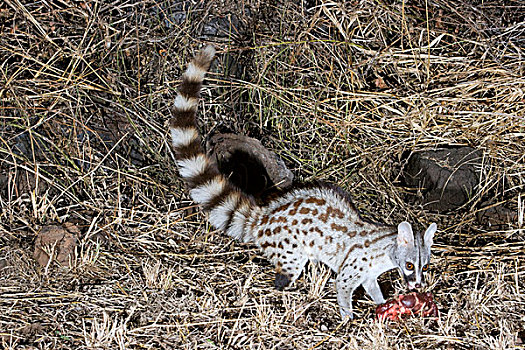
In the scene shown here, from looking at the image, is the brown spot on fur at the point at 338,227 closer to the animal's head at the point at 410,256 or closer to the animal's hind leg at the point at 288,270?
the animal's hind leg at the point at 288,270

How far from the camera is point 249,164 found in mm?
5000

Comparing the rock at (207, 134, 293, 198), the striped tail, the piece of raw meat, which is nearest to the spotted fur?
the striped tail

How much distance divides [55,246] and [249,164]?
63.7 inches

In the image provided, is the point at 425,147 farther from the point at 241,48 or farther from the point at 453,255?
the point at 241,48

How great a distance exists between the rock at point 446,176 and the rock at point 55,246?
2674mm

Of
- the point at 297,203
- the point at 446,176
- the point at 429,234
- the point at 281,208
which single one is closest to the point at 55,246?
the point at 281,208

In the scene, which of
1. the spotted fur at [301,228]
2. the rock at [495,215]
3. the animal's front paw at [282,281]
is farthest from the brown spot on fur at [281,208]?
the rock at [495,215]

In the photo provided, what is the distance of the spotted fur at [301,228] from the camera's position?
3.80 meters

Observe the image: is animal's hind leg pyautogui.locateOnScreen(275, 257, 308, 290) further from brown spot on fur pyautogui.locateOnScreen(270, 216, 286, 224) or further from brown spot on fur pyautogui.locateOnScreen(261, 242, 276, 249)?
brown spot on fur pyautogui.locateOnScreen(270, 216, 286, 224)

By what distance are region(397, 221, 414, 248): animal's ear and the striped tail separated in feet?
3.35

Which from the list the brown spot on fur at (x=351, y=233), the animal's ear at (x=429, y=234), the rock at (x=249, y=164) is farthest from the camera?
the rock at (x=249, y=164)

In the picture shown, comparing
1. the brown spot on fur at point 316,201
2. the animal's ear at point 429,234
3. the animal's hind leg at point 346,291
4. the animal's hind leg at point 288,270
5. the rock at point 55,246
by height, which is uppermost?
the animal's ear at point 429,234

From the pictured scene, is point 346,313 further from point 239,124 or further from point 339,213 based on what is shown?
point 239,124

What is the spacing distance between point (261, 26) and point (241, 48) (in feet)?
0.98
